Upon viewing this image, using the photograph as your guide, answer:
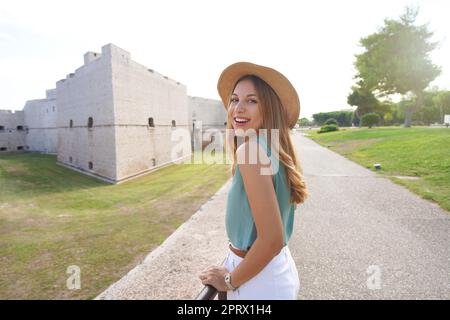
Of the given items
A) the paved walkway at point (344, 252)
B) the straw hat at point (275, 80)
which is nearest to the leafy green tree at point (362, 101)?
the paved walkway at point (344, 252)

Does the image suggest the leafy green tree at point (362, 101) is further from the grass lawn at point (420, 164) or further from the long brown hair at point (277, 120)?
the long brown hair at point (277, 120)

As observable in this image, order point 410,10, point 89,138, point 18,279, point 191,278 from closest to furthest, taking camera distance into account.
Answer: point 191,278, point 18,279, point 89,138, point 410,10

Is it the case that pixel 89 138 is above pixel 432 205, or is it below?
above

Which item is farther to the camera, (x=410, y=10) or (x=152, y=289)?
(x=410, y=10)

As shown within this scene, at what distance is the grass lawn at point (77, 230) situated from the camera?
5031 millimetres

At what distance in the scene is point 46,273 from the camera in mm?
5293

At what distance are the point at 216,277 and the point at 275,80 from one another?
118cm

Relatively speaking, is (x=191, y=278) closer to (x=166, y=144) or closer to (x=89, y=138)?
(x=89, y=138)

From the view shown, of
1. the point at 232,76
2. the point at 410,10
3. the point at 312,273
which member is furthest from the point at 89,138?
the point at 410,10

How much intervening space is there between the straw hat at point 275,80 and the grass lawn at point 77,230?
434cm

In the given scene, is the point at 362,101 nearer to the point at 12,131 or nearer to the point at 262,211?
the point at 12,131

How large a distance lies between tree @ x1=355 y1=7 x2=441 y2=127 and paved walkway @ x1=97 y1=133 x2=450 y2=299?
2886 centimetres

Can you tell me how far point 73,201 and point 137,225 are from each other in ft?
20.3
